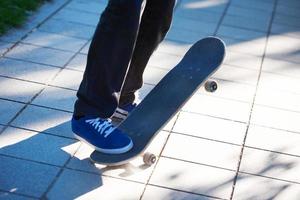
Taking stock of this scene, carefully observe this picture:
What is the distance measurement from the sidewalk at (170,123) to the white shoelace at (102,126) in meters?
0.17

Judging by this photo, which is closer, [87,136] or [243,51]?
[87,136]

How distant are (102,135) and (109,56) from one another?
40 cm

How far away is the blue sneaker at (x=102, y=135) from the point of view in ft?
9.14

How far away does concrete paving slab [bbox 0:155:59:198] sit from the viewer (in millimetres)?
2553

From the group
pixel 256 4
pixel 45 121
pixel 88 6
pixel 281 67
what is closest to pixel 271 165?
pixel 45 121

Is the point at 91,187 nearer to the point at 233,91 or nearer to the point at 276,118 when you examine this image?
the point at 276,118

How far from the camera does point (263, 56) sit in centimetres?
460

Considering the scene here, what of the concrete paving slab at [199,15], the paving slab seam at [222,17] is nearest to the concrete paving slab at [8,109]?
the paving slab seam at [222,17]

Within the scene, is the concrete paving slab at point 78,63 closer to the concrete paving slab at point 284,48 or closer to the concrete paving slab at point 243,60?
the concrete paving slab at point 243,60

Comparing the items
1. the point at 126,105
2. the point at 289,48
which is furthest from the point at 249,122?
the point at 289,48

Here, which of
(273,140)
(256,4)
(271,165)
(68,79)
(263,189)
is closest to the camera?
(263,189)

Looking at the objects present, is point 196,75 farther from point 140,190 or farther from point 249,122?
point 140,190

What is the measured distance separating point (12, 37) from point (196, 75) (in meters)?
1.73

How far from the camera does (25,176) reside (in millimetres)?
2650
